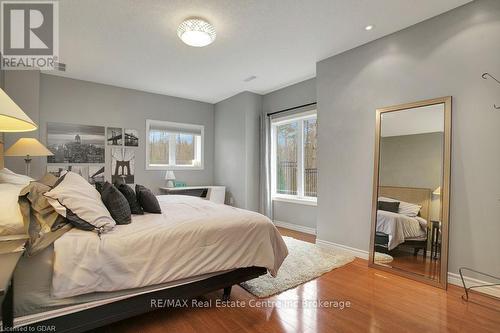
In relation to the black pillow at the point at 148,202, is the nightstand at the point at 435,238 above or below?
below

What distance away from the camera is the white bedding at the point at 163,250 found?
1463mm

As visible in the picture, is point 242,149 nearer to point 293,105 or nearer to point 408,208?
point 293,105

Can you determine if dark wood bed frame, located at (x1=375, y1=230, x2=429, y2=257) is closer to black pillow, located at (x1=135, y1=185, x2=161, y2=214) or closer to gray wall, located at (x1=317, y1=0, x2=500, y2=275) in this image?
gray wall, located at (x1=317, y1=0, x2=500, y2=275)

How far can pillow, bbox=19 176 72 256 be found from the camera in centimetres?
141

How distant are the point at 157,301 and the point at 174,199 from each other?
1438 mm

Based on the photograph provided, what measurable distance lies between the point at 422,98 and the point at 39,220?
3511mm

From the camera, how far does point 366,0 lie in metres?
2.33

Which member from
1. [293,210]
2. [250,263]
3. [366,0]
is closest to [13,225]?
[250,263]

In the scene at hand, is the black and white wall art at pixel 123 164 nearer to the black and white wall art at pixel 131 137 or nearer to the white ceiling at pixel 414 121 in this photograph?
the black and white wall art at pixel 131 137

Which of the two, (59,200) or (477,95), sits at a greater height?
(477,95)

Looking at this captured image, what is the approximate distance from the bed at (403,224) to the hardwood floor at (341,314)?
1.51 feet

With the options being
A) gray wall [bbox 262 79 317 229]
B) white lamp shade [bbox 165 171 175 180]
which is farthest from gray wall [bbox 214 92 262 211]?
white lamp shade [bbox 165 171 175 180]

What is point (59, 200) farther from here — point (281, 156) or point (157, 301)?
point (281, 156)

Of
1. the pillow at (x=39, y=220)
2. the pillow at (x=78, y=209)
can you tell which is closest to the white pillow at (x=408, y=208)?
the pillow at (x=78, y=209)
